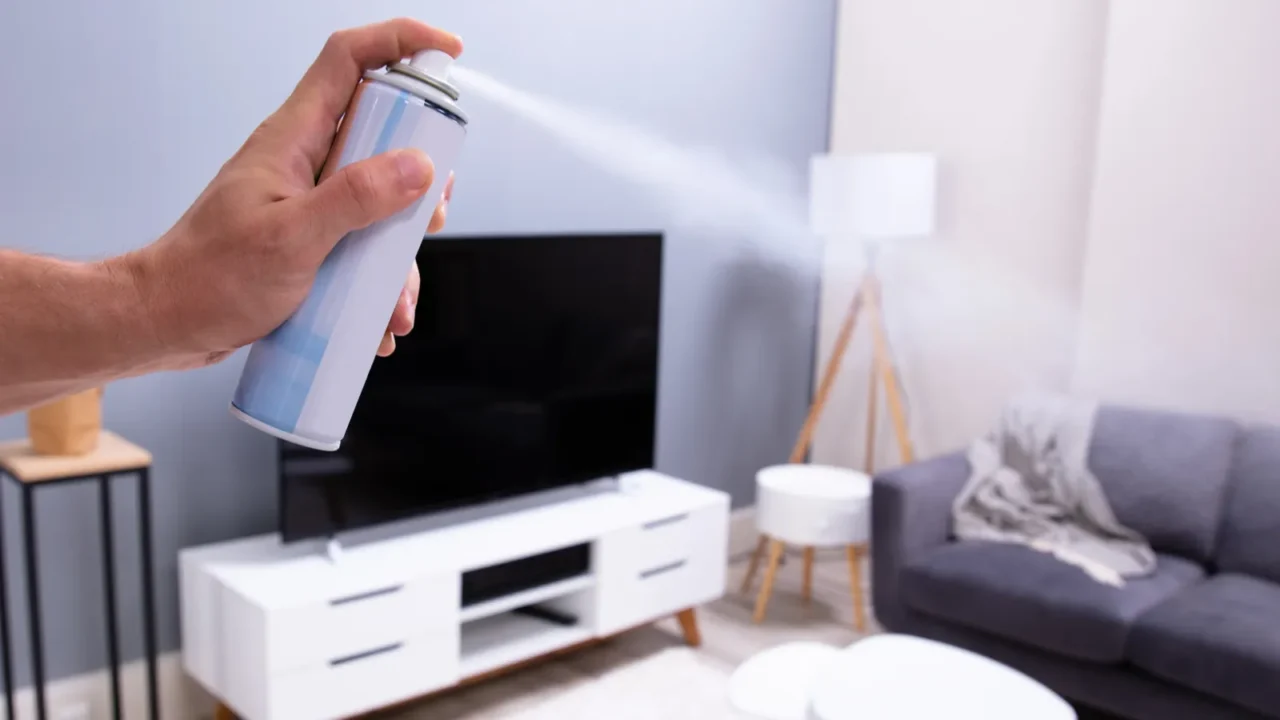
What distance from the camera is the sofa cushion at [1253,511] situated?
3.01 metres

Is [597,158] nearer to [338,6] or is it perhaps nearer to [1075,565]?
[338,6]

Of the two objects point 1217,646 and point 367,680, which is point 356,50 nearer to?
point 367,680

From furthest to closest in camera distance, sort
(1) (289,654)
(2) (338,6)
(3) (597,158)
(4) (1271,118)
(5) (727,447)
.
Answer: (5) (727,447) → (3) (597,158) → (4) (1271,118) → (2) (338,6) → (1) (289,654)

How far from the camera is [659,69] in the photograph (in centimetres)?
363

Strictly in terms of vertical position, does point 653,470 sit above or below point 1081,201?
below

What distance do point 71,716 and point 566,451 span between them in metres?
1.40

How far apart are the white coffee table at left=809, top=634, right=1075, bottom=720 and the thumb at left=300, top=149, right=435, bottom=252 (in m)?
1.63

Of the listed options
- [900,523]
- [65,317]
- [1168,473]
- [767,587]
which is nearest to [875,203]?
[900,523]

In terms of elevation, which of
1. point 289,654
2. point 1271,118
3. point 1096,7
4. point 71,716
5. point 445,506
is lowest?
point 71,716

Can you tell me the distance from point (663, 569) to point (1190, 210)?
1.91m

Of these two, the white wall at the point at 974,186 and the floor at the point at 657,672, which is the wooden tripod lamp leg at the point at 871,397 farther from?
the floor at the point at 657,672

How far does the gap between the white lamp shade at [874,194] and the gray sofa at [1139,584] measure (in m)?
0.76

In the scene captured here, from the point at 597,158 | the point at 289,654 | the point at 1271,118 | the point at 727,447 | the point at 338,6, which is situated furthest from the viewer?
the point at 727,447

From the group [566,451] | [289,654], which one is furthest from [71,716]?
[566,451]
